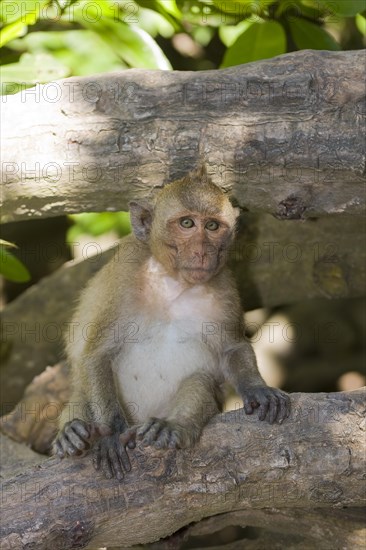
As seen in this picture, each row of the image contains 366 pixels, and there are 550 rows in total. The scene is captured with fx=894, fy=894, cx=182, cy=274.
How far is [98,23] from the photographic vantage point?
481 centimetres

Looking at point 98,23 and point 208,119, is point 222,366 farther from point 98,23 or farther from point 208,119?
point 98,23

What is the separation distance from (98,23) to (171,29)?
46 cm

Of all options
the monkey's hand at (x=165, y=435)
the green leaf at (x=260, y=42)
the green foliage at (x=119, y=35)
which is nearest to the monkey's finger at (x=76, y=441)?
the monkey's hand at (x=165, y=435)

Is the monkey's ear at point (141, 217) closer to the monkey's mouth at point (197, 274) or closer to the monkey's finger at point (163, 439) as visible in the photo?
the monkey's mouth at point (197, 274)

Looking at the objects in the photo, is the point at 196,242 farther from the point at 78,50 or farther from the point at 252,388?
the point at 78,50

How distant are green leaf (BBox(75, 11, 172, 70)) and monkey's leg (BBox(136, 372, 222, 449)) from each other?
1.69 metres

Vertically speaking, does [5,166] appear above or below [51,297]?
above

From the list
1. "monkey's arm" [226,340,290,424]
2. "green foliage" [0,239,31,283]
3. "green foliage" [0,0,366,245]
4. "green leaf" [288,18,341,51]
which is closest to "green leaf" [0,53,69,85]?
"green foliage" [0,0,366,245]

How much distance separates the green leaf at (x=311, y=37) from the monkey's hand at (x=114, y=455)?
2.42 m

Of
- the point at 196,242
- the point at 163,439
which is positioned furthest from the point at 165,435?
the point at 196,242

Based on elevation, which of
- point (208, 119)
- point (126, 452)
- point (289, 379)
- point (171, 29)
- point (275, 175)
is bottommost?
point (289, 379)

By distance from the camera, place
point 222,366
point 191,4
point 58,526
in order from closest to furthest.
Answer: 1. point 58,526
2. point 222,366
3. point 191,4

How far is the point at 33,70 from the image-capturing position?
4793 millimetres

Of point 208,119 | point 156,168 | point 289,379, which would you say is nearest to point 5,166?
point 156,168
